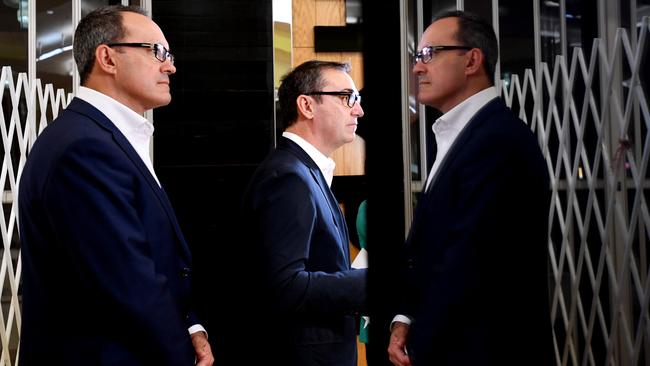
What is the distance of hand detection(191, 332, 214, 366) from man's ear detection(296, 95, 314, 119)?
414mm

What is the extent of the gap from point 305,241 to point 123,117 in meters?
0.33

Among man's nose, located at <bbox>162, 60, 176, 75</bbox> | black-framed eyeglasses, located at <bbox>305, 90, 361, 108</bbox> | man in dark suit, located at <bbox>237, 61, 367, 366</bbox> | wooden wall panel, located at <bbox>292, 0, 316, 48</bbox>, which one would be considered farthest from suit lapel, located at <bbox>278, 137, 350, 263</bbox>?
wooden wall panel, located at <bbox>292, 0, 316, 48</bbox>

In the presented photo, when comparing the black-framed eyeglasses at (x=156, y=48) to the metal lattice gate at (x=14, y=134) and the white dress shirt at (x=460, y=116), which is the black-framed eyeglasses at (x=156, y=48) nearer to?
the white dress shirt at (x=460, y=116)

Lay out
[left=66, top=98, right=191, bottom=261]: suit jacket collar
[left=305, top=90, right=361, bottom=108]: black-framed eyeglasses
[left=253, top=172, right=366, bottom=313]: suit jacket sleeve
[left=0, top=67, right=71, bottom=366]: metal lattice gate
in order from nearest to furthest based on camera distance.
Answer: [left=66, top=98, right=191, bottom=261]: suit jacket collar, [left=253, top=172, right=366, bottom=313]: suit jacket sleeve, [left=305, top=90, right=361, bottom=108]: black-framed eyeglasses, [left=0, top=67, right=71, bottom=366]: metal lattice gate

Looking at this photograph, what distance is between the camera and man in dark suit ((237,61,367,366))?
1090 mm

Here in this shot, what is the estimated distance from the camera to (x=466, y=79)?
0.93 meters

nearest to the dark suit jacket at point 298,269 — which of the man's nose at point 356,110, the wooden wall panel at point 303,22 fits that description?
the man's nose at point 356,110

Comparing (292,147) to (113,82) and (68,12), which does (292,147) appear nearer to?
(113,82)

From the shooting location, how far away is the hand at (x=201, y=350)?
1.03 m

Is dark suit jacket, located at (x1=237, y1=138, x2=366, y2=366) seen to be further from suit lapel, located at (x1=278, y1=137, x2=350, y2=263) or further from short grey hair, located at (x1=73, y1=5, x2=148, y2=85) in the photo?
short grey hair, located at (x1=73, y1=5, x2=148, y2=85)

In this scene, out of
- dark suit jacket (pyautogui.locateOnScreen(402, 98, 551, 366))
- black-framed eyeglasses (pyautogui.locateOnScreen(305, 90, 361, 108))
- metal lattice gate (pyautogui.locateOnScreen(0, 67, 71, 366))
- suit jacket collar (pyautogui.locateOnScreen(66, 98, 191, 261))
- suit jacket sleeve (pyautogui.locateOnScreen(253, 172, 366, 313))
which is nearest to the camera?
dark suit jacket (pyautogui.locateOnScreen(402, 98, 551, 366))

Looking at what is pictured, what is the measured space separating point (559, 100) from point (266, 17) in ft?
2.18

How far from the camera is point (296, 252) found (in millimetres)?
1080

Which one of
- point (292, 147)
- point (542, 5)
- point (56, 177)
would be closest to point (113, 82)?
point (56, 177)
